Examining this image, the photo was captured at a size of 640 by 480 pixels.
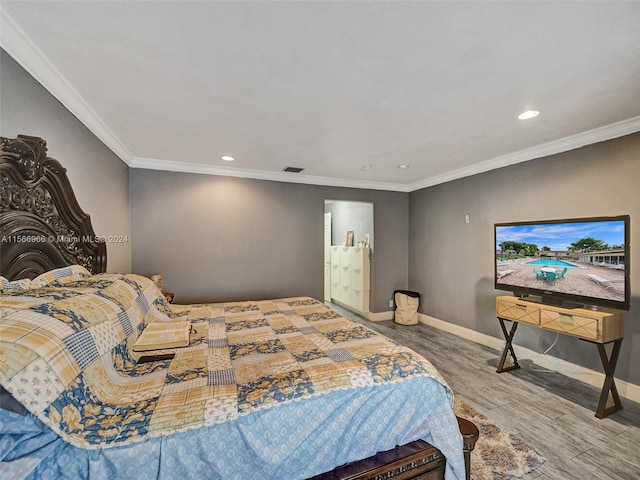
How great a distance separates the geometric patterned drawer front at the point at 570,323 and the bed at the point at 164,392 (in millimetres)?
1656

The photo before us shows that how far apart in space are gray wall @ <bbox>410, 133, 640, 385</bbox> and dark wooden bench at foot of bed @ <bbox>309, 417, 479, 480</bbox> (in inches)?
91.4

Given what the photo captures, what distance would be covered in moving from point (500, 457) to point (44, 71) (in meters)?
3.71

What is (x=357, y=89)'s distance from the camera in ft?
6.30

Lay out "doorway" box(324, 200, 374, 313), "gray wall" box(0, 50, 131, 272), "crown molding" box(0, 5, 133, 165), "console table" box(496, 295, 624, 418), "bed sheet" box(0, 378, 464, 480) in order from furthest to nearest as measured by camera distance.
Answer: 1. "doorway" box(324, 200, 374, 313)
2. "console table" box(496, 295, 624, 418)
3. "gray wall" box(0, 50, 131, 272)
4. "crown molding" box(0, 5, 133, 165)
5. "bed sheet" box(0, 378, 464, 480)

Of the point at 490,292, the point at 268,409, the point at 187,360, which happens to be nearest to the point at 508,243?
the point at 490,292

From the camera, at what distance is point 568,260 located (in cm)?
269

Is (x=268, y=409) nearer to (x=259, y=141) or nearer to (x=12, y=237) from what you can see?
(x=12, y=237)

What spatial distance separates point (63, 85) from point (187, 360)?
77.3 inches

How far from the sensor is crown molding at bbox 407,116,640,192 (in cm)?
249

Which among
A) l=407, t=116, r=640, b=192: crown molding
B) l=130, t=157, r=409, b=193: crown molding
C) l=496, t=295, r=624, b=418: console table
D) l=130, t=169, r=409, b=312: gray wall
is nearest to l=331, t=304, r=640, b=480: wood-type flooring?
l=496, t=295, r=624, b=418: console table

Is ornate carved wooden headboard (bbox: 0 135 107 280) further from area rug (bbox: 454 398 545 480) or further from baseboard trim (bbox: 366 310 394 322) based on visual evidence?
baseboard trim (bbox: 366 310 394 322)

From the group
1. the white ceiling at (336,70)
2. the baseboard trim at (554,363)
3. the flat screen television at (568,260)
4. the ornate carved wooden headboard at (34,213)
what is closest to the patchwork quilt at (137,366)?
the ornate carved wooden headboard at (34,213)

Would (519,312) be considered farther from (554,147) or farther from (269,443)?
(269,443)

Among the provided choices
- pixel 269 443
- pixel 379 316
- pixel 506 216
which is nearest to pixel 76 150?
pixel 269 443
